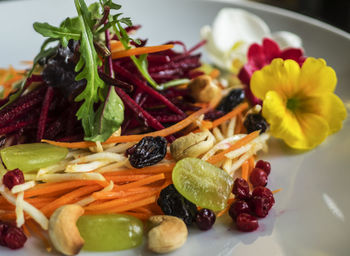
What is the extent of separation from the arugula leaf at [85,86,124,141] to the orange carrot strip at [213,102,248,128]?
2.06 feet

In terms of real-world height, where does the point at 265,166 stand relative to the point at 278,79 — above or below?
below

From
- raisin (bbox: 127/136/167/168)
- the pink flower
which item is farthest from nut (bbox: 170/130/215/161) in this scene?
the pink flower

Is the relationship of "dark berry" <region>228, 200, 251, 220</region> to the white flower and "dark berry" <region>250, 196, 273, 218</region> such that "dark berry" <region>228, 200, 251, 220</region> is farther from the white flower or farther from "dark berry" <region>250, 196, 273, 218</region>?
the white flower

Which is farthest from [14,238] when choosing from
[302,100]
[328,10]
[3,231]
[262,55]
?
[328,10]

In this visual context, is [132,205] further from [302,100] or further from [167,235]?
[302,100]

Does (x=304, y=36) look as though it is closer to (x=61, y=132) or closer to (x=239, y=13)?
(x=239, y=13)

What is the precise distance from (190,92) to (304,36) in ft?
4.69

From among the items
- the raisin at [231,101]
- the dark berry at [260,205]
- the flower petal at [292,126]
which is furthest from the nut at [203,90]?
the dark berry at [260,205]

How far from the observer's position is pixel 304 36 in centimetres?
387

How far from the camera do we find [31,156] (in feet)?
7.65

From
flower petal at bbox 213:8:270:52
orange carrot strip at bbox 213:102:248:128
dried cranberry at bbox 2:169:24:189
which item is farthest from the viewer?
flower petal at bbox 213:8:270:52

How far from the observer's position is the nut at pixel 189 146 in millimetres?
2388

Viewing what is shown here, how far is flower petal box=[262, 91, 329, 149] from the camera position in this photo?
106 inches

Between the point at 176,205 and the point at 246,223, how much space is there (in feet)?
1.17
